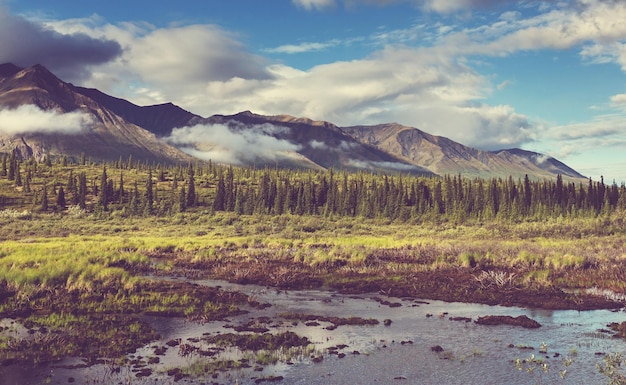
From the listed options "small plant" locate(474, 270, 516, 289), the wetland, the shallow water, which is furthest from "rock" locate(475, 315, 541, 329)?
Result: "small plant" locate(474, 270, 516, 289)

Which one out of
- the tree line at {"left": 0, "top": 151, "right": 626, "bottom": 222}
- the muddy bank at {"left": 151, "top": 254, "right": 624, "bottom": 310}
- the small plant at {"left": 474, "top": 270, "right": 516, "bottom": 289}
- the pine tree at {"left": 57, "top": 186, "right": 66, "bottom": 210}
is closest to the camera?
the muddy bank at {"left": 151, "top": 254, "right": 624, "bottom": 310}

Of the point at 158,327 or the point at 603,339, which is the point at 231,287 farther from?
the point at 603,339

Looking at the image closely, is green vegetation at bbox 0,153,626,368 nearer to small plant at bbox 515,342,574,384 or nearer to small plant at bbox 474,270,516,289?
small plant at bbox 474,270,516,289

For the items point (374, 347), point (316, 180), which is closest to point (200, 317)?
point (374, 347)

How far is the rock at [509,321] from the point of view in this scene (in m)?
20.4

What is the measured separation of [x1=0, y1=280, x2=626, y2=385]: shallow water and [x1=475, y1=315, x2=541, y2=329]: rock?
0.46 meters

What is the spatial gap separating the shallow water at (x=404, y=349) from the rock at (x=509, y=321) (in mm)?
459

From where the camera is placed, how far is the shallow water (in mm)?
14258

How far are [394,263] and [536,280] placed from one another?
1083 centimetres

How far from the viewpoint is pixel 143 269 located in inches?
1406

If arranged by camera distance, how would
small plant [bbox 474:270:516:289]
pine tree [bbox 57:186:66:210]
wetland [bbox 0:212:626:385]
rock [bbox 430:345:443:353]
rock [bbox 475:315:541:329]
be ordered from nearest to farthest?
wetland [bbox 0:212:626:385], rock [bbox 430:345:443:353], rock [bbox 475:315:541:329], small plant [bbox 474:270:516:289], pine tree [bbox 57:186:66:210]

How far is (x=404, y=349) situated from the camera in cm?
1719

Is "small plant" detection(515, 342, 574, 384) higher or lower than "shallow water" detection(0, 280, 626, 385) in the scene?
higher

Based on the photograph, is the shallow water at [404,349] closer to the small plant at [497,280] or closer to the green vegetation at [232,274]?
the green vegetation at [232,274]
